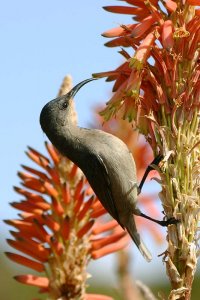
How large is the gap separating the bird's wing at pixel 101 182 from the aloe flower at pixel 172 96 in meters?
1.28

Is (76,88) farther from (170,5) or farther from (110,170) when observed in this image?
(170,5)

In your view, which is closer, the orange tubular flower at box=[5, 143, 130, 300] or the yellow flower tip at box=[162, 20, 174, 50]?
the yellow flower tip at box=[162, 20, 174, 50]

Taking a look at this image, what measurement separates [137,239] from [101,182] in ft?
1.62

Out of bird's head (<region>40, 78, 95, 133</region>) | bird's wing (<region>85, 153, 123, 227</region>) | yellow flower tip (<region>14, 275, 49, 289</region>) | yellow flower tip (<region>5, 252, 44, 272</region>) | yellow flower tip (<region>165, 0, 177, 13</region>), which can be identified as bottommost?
yellow flower tip (<region>14, 275, 49, 289</region>)

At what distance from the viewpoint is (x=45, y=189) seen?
16.7ft

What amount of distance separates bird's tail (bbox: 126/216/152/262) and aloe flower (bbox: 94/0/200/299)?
3.93 feet

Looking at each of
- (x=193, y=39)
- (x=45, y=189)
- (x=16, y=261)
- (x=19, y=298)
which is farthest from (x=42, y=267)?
(x=19, y=298)

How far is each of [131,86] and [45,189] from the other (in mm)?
1453

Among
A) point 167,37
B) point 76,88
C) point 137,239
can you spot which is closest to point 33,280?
point 137,239

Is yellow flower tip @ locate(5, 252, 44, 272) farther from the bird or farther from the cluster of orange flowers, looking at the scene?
the cluster of orange flowers

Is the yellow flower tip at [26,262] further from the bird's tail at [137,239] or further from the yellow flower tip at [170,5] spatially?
the yellow flower tip at [170,5]

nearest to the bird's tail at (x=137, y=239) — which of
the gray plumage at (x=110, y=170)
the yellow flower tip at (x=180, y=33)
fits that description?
the gray plumage at (x=110, y=170)

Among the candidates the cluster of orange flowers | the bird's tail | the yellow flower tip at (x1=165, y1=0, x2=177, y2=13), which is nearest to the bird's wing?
the bird's tail

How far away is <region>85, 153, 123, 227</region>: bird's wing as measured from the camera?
5309 millimetres
